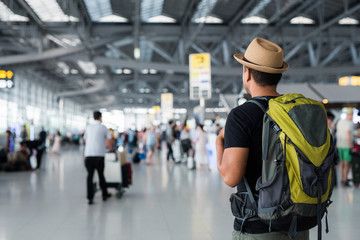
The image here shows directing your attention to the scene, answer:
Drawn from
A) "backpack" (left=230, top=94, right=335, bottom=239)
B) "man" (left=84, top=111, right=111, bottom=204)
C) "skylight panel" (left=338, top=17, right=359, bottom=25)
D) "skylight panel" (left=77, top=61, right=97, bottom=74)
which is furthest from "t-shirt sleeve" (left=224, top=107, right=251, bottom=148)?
"skylight panel" (left=77, top=61, right=97, bottom=74)

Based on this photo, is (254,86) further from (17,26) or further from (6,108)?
(6,108)

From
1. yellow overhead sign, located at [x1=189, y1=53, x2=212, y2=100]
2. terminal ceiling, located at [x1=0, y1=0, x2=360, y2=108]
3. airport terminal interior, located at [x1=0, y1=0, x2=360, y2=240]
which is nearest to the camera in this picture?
airport terminal interior, located at [x1=0, y1=0, x2=360, y2=240]

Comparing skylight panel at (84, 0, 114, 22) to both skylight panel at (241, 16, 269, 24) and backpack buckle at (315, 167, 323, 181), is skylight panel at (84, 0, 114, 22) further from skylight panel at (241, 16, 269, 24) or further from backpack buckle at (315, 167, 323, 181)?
backpack buckle at (315, 167, 323, 181)

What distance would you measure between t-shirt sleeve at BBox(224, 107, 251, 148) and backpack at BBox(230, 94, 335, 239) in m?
0.11

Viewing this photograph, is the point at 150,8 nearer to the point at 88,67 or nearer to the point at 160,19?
the point at 160,19

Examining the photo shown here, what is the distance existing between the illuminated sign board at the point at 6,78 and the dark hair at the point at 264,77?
11.9 meters

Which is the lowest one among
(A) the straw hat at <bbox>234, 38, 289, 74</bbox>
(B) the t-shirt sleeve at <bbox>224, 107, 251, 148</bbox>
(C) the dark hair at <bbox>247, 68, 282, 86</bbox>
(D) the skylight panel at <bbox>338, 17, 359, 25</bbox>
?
(B) the t-shirt sleeve at <bbox>224, 107, 251, 148</bbox>

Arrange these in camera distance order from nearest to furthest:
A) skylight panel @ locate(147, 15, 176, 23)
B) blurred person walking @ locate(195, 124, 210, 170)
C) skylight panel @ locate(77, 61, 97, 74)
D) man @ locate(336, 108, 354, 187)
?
man @ locate(336, 108, 354, 187) → blurred person walking @ locate(195, 124, 210, 170) → skylight panel @ locate(147, 15, 176, 23) → skylight panel @ locate(77, 61, 97, 74)

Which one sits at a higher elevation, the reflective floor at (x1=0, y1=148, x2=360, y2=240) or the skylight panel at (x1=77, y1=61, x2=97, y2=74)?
the skylight panel at (x1=77, y1=61, x2=97, y2=74)

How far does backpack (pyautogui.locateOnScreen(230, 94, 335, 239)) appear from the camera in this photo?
1.81 metres

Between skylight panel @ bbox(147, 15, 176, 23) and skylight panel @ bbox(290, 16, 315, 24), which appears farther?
skylight panel @ bbox(290, 16, 315, 24)

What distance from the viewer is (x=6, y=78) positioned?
42.0ft

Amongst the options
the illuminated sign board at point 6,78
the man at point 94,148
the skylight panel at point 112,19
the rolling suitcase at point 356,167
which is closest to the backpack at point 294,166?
the man at point 94,148

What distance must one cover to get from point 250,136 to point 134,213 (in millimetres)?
5712
